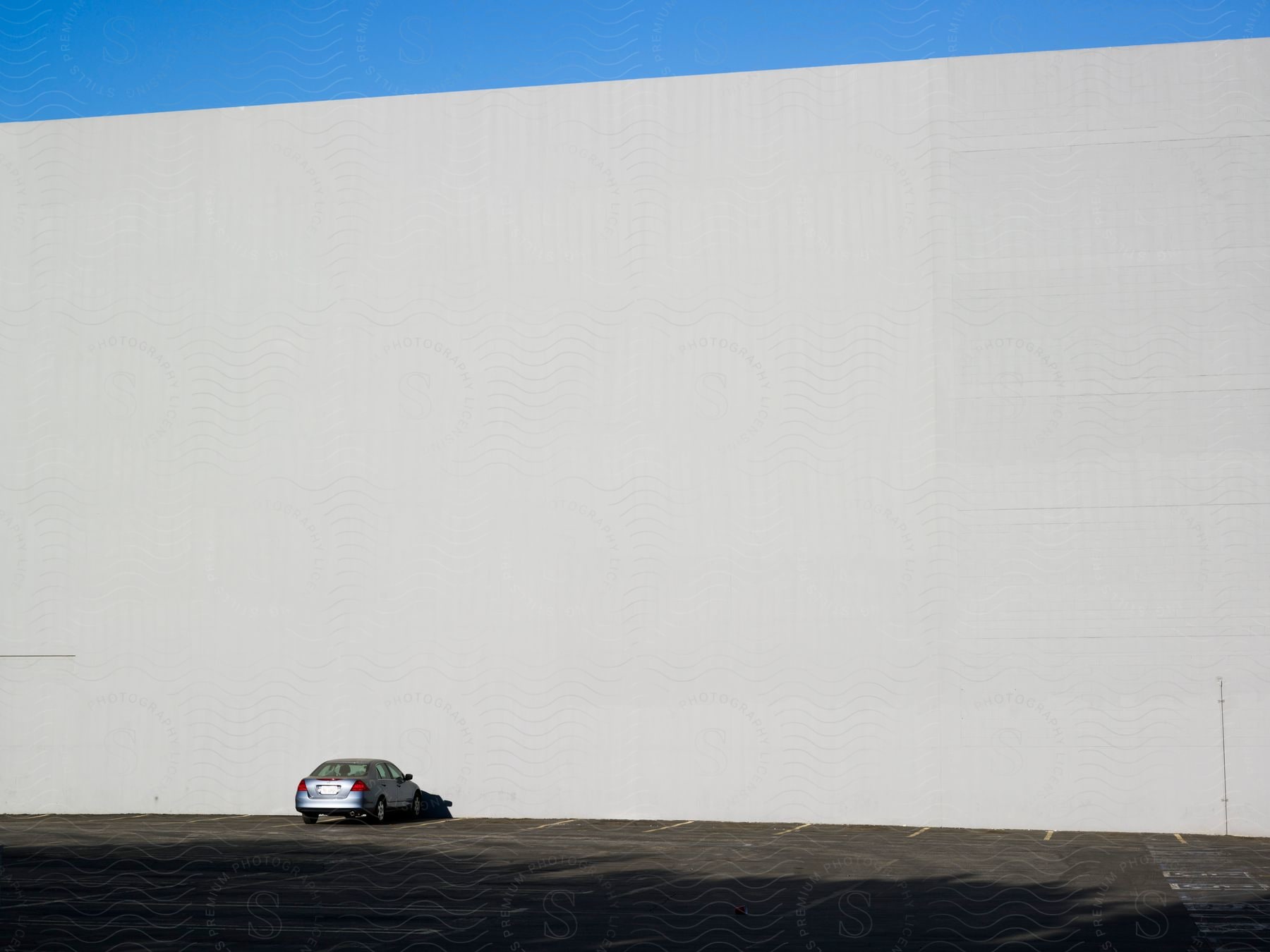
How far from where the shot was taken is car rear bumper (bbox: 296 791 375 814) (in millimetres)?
25641

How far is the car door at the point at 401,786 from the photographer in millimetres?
26891

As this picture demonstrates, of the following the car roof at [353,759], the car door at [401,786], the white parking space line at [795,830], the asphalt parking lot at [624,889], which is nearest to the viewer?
the asphalt parking lot at [624,889]

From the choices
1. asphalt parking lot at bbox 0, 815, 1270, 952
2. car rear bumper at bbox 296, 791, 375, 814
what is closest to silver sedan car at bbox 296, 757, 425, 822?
car rear bumper at bbox 296, 791, 375, 814

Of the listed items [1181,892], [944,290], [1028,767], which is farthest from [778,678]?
[1181,892]

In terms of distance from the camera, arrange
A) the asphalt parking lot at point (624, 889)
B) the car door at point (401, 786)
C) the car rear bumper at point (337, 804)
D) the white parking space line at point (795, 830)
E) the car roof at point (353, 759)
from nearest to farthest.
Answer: the asphalt parking lot at point (624, 889) < the white parking space line at point (795, 830) < the car rear bumper at point (337, 804) < the car roof at point (353, 759) < the car door at point (401, 786)

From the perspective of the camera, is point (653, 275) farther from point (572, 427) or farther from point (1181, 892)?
point (1181, 892)

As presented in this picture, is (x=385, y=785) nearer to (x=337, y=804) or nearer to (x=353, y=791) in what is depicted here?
(x=353, y=791)

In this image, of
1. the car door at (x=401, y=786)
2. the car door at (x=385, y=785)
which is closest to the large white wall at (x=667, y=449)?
the car door at (x=401, y=786)

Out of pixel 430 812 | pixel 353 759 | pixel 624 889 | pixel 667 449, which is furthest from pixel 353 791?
pixel 624 889

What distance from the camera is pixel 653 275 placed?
28.7 m

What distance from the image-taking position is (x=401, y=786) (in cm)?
2706

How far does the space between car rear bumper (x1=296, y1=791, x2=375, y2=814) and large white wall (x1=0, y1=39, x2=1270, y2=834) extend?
7.81ft

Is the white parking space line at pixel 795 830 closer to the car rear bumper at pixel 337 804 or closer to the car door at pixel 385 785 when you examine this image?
the car door at pixel 385 785

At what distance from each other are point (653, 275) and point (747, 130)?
3.83 metres
